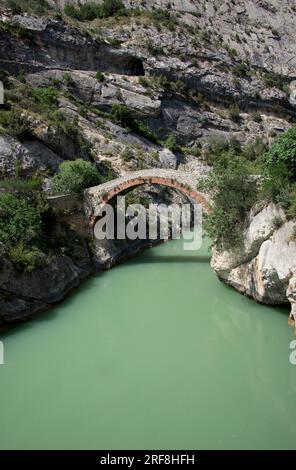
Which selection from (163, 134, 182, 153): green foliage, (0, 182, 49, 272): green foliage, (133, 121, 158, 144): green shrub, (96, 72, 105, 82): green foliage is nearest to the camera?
(0, 182, 49, 272): green foliage

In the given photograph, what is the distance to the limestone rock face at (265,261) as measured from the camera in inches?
476

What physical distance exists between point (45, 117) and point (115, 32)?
25.1 metres

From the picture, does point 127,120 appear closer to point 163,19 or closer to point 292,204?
point 163,19

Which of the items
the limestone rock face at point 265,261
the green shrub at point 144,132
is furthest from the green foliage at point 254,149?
the limestone rock face at point 265,261

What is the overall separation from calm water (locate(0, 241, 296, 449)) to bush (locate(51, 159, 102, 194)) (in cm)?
696

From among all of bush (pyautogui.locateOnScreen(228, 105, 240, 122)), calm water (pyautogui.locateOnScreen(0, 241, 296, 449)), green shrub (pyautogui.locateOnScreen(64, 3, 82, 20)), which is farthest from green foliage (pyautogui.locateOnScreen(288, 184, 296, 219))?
green shrub (pyautogui.locateOnScreen(64, 3, 82, 20))

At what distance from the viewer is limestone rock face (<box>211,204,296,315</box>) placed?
12102 mm

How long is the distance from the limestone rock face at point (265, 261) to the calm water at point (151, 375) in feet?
2.59

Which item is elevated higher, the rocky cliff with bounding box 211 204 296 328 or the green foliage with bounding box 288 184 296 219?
the green foliage with bounding box 288 184 296 219

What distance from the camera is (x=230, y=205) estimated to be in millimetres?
15750

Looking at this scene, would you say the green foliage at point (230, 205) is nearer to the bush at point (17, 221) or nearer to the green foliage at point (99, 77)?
the bush at point (17, 221)

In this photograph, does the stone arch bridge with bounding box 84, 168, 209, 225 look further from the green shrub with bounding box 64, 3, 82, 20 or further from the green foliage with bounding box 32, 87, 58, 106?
the green shrub with bounding box 64, 3, 82, 20

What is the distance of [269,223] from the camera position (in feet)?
45.0
